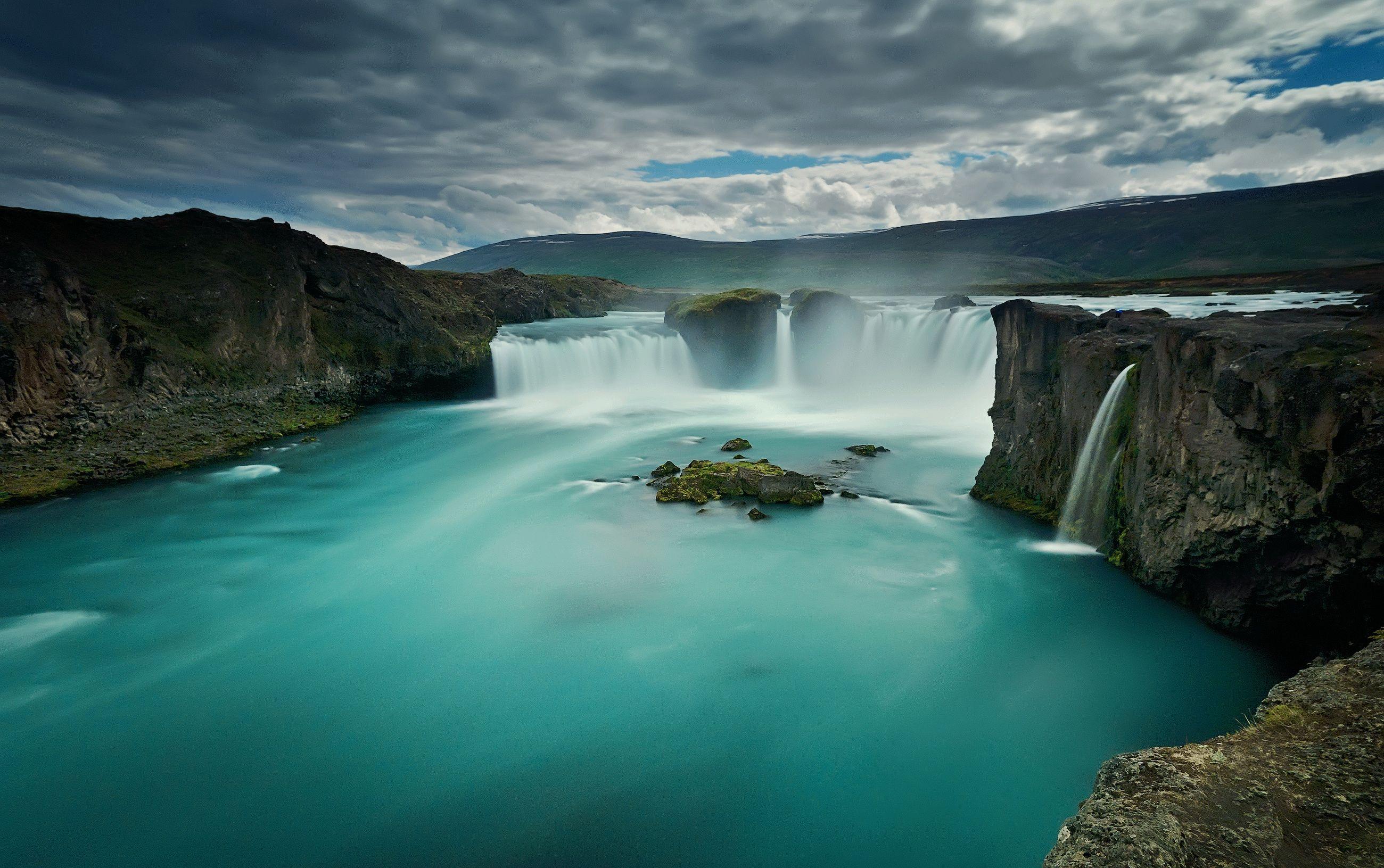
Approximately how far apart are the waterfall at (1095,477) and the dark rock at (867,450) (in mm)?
8041

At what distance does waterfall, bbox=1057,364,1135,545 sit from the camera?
12.8 metres

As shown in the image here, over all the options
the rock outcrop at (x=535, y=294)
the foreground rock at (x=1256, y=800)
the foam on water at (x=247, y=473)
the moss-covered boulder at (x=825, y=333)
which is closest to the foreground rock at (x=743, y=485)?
the foreground rock at (x=1256, y=800)

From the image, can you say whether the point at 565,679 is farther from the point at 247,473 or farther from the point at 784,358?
the point at 784,358

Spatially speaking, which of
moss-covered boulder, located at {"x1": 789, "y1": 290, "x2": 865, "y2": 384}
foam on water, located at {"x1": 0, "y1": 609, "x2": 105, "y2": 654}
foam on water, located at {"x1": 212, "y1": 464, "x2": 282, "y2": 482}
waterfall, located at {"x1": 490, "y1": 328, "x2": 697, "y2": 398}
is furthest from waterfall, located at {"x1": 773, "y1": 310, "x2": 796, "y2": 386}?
foam on water, located at {"x1": 0, "y1": 609, "x2": 105, "y2": 654}

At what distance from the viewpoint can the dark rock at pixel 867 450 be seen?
874 inches

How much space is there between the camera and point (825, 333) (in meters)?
40.9

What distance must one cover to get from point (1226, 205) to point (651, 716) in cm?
19416

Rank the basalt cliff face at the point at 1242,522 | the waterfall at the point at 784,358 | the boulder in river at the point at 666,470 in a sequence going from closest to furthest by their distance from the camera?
the basalt cliff face at the point at 1242,522 < the boulder in river at the point at 666,470 < the waterfall at the point at 784,358

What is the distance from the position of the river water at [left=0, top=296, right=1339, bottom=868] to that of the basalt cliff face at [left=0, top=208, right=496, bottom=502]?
8.28 ft

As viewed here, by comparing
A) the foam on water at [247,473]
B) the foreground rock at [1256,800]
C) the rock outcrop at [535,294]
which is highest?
the rock outcrop at [535,294]

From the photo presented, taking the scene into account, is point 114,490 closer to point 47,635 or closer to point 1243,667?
point 47,635

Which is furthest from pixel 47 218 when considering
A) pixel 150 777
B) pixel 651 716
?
pixel 651 716

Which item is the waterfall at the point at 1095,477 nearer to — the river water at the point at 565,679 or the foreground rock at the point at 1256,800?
the river water at the point at 565,679

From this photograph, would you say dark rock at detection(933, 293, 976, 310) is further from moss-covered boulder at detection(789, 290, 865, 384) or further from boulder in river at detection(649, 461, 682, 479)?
boulder in river at detection(649, 461, 682, 479)
